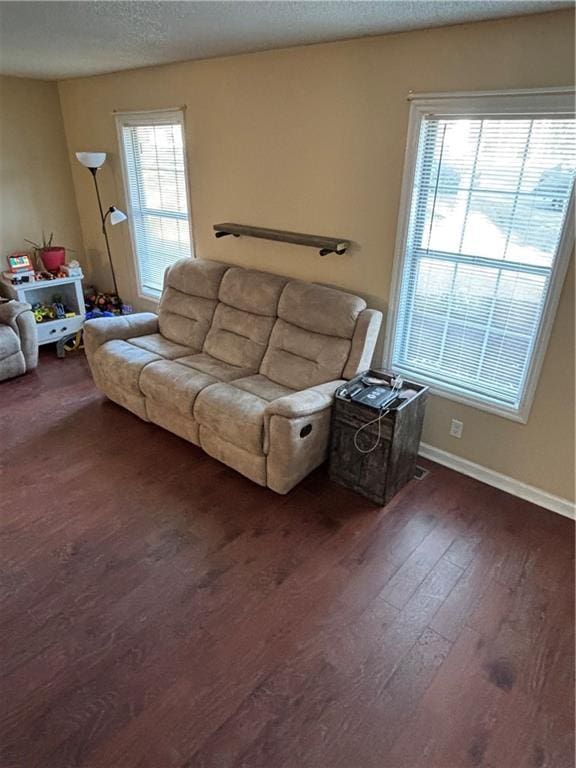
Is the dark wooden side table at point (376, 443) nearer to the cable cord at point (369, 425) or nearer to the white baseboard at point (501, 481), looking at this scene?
the cable cord at point (369, 425)

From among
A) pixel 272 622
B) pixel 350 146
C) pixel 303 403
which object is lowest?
pixel 272 622

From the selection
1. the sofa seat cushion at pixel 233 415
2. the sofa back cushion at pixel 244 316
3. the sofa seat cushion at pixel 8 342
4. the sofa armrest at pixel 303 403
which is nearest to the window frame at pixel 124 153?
the sofa back cushion at pixel 244 316

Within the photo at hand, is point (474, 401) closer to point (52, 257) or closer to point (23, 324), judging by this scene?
point (23, 324)

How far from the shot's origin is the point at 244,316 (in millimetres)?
3324

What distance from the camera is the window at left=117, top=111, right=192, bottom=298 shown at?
3783 mm

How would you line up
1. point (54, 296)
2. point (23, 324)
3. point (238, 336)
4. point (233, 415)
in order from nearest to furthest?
1. point (233, 415)
2. point (238, 336)
3. point (23, 324)
4. point (54, 296)

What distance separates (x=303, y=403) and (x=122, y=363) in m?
1.46

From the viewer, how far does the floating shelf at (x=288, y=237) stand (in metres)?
2.92

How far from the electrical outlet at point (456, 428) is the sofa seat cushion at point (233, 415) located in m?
1.17

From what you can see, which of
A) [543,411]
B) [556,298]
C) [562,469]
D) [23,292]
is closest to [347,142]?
[556,298]

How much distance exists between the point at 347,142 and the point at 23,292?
321 centimetres

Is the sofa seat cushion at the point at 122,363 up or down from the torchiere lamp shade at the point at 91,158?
down

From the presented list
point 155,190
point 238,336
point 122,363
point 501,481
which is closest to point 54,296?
point 155,190

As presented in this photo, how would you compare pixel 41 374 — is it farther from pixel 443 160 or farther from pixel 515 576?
pixel 515 576
